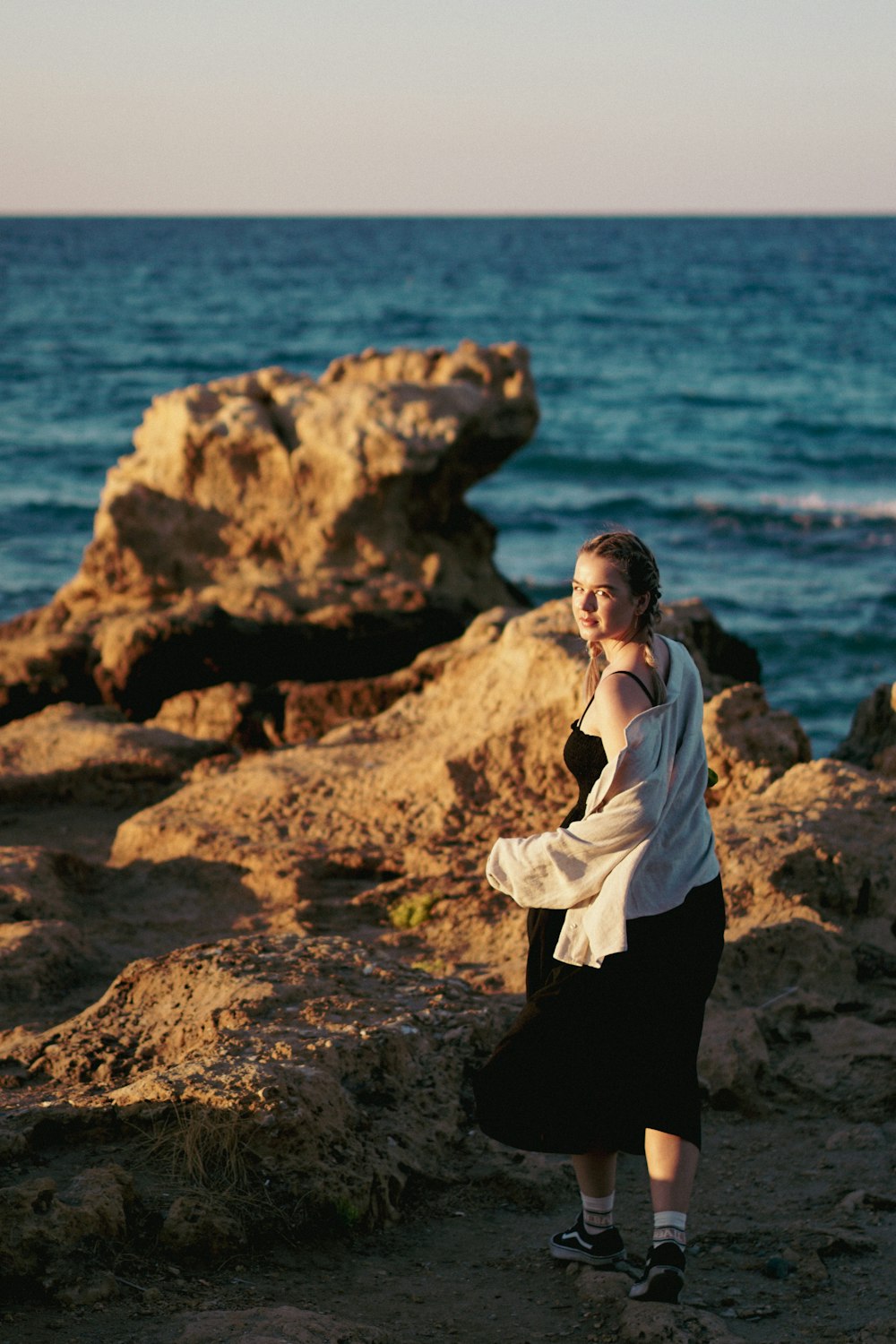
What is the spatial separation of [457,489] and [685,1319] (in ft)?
30.8

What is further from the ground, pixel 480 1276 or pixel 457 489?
pixel 457 489

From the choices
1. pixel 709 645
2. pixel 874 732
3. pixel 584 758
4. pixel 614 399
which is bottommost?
pixel 874 732

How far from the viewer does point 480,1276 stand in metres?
3.85

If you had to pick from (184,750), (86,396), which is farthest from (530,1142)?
(86,396)

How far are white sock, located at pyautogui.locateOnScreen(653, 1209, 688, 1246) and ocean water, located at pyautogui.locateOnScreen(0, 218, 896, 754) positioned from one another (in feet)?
13.2

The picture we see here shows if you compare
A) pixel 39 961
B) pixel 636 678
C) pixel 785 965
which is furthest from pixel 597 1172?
pixel 39 961

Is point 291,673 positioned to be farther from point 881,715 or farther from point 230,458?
point 881,715

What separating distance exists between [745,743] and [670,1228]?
3.27 metres

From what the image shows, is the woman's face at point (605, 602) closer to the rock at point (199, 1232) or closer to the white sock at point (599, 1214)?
the white sock at point (599, 1214)

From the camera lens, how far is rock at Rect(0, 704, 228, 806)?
8.45m

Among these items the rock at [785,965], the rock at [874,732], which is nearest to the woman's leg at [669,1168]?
the rock at [785,965]

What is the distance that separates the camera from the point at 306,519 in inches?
463

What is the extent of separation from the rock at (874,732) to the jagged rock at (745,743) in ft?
1.93

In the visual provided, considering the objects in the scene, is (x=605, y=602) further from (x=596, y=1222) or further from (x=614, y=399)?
(x=614, y=399)
